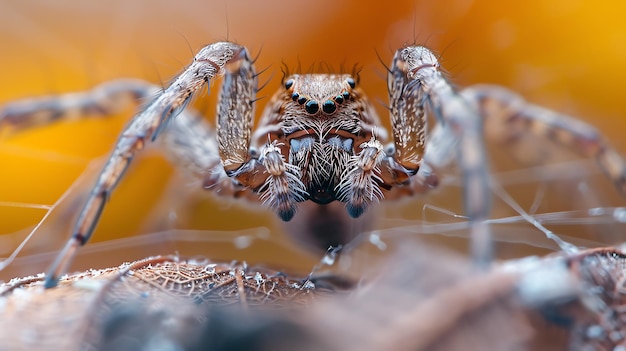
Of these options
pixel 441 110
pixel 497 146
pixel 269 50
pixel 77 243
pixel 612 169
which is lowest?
pixel 77 243

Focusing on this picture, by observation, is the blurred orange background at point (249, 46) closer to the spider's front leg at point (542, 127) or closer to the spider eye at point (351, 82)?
the spider's front leg at point (542, 127)

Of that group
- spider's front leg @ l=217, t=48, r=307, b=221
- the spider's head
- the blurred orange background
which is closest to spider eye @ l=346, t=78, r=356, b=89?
the spider's head

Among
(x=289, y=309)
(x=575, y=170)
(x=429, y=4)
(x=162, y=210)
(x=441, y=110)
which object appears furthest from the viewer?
(x=429, y=4)

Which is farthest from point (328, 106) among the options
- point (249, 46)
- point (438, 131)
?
point (249, 46)

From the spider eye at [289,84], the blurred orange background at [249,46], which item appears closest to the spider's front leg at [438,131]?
the spider eye at [289,84]

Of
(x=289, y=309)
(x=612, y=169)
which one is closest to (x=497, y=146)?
(x=612, y=169)

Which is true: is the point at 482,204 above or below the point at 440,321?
above

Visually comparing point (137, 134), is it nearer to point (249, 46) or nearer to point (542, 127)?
point (542, 127)

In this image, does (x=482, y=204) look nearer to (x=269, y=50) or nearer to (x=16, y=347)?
(x=16, y=347)
